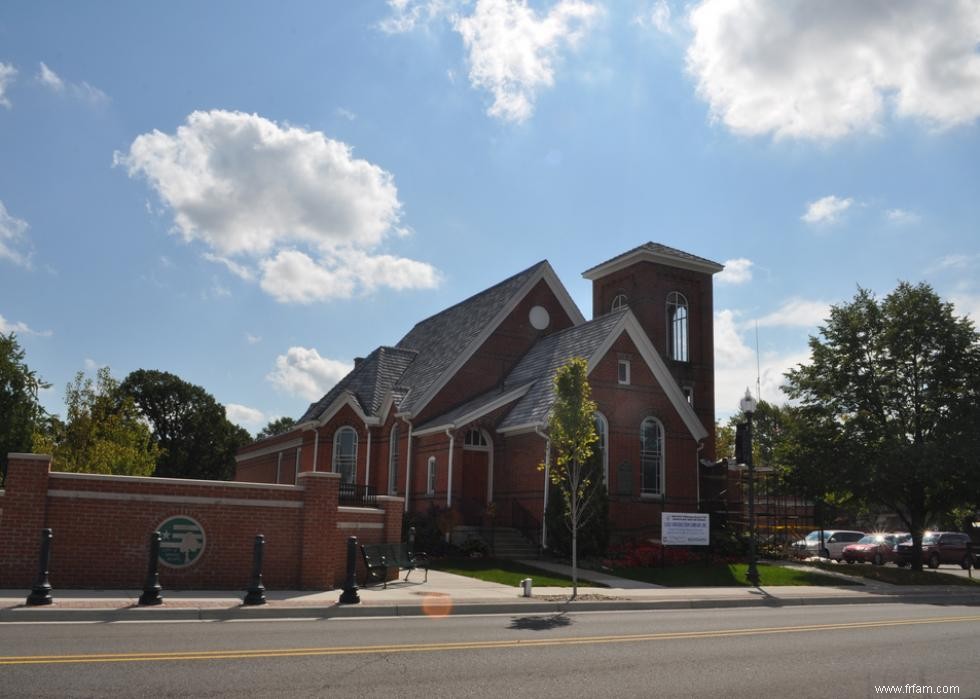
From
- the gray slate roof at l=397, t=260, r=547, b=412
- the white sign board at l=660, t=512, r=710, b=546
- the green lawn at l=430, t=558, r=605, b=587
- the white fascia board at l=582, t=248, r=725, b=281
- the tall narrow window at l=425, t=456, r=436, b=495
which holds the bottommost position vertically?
the green lawn at l=430, t=558, r=605, b=587

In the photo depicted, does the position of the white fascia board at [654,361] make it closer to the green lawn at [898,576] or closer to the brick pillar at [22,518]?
the green lawn at [898,576]

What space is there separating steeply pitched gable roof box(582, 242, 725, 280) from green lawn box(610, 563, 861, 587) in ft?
46.6

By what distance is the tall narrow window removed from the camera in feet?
101

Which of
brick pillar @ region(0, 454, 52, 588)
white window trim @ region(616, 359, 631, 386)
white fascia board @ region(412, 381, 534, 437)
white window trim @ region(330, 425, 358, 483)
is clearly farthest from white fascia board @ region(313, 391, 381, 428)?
brick pillar @ region(0, 454, 52, 588)

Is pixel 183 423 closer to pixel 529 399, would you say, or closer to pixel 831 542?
pixel 529 399

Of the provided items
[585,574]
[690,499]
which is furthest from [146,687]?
[690,499]

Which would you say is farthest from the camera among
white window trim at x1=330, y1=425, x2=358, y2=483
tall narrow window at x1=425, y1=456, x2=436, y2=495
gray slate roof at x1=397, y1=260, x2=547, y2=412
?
white window trim at x1=330, y1=425, x2=358, y2=483

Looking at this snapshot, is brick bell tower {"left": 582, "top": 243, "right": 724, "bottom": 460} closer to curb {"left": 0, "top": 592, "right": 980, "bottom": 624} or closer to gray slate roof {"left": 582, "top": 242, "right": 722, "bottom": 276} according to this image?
gray slate roof {"left": 582, "top": 242, "right": 722, "bottom": 276}

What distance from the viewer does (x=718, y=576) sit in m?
23.1

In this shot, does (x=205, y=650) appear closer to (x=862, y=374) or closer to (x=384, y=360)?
(x=862, y=374)

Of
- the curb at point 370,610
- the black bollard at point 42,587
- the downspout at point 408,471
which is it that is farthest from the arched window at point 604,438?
the black bollard at point 42,587

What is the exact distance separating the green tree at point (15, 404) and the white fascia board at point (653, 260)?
98.1 ft

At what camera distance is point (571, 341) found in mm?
31672

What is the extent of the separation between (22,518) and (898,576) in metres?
24.0
